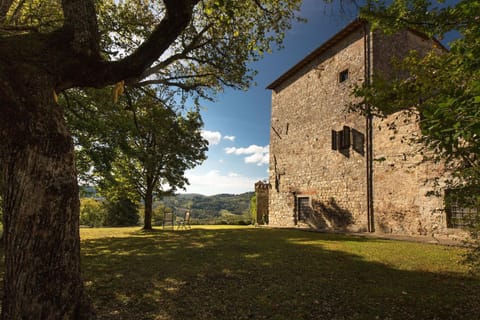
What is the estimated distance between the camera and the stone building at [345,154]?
10.7 metres

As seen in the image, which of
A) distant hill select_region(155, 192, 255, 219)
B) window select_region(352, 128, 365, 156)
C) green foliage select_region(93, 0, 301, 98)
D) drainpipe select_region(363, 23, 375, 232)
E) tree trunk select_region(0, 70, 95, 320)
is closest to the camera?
tree trunk select_region(0, 70, 95, 320)

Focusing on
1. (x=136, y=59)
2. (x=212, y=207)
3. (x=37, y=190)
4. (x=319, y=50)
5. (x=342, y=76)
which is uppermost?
(x=319, y=50)

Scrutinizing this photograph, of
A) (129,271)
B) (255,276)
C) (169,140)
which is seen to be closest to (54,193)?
(129,271)

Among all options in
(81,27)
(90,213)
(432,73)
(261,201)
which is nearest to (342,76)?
(432,73)

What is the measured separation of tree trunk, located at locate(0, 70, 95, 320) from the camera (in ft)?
7.87

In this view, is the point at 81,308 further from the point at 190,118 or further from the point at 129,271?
the point at 190,118

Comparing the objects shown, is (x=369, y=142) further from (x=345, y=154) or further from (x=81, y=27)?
(x=81, y=27)

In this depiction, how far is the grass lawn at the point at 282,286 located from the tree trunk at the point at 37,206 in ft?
2.98

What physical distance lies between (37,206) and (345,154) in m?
14.0

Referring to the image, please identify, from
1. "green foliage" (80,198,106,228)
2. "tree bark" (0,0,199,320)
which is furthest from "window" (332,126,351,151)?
"green foliage" (80,198,106,228)

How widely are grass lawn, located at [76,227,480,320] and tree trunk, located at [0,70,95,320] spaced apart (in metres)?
0.91

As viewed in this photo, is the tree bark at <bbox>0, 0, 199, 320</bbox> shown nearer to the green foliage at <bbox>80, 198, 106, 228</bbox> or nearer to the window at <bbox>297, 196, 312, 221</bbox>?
the window at <bbox>297, 196, 312, 221</bbox>

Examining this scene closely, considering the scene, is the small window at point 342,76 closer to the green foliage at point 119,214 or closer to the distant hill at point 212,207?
the green foliage at point 119,214

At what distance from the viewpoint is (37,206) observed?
2471mm
